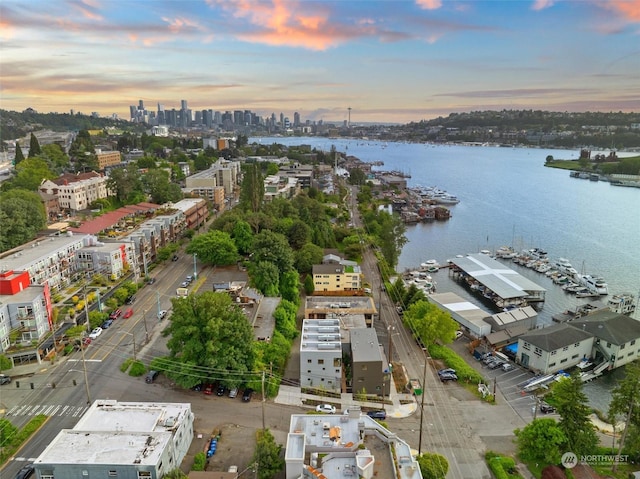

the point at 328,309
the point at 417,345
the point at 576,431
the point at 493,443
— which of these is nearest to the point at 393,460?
the point at 493,443

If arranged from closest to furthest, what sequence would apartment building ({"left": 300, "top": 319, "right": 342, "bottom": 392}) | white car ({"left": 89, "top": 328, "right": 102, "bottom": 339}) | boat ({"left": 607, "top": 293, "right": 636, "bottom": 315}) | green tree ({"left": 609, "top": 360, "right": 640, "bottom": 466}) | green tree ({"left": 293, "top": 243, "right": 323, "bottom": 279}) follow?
green tree ({"left": 609, "top": 360, "right": 640, "bottom": 466}) → apartment building ({"left": 300, "top": 319, "right": 342, "bottom": 392}) → white car ({"left": 89, "top": 328, "right": 102, "bottom": 339}) → boat ({"left": 607, "top": 293, "right": 636, "bottom": 315}) → green tree ({"left": 293, "top": 243, "right": 323, "bottom": 279})

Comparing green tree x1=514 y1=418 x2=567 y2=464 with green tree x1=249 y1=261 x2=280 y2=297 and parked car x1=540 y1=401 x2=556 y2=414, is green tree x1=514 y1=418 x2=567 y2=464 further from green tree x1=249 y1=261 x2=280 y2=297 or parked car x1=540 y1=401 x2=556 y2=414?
green tree x1=249 y1=261 x2=280 y2=297

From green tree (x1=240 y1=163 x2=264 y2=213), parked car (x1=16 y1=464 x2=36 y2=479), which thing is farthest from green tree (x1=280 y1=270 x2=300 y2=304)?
parked car (x1=16 y1=464 x2=36 y2=479)

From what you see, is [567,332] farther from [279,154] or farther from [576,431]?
[279,154]

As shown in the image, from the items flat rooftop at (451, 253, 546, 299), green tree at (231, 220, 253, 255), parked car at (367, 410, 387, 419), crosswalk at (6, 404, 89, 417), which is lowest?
flat rooftop at (451, 253, 546, 299)

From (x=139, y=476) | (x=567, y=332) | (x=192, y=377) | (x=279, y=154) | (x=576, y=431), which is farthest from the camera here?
(x=279, y=154)
